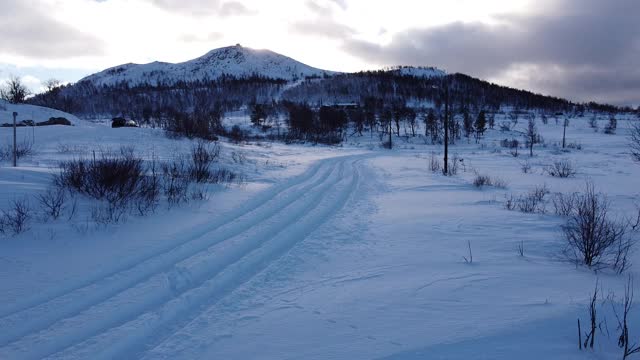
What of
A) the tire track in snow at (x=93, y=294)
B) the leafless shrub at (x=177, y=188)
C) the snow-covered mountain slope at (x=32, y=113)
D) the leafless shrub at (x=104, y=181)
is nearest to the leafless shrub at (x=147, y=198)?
the leafless shrub at (x=104, y=181)

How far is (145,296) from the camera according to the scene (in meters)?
4.20

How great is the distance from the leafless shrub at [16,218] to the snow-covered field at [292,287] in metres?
0.14

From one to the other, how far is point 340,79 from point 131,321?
16845cm

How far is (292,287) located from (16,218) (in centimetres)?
503

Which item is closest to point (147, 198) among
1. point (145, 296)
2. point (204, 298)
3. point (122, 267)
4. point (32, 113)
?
point (122, 267)

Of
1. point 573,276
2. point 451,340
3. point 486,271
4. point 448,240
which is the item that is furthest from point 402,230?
point 451,340

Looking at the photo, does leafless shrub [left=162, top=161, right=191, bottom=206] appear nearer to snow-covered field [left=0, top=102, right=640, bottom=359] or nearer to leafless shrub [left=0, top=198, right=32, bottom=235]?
Result: snow-covered field [left=0, top=102, right=640, bottom=359]

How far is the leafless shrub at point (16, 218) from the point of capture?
5844 millimetres

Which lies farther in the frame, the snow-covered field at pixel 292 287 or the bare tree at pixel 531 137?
the bare tree at pixel 531 137

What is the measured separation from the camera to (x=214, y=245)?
610 centimetres

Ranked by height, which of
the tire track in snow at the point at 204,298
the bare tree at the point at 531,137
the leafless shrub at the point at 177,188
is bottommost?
the tire track in snow at the point at 204,298

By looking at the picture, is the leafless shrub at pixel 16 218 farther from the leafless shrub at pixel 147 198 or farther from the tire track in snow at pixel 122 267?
the tire track in snow at pixel 122 267

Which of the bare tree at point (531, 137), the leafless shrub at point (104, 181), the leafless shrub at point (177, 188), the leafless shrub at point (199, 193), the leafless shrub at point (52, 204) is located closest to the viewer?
the leafless shrub at point (52, 204)

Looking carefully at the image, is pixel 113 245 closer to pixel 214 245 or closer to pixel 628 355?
pixel 214 245
